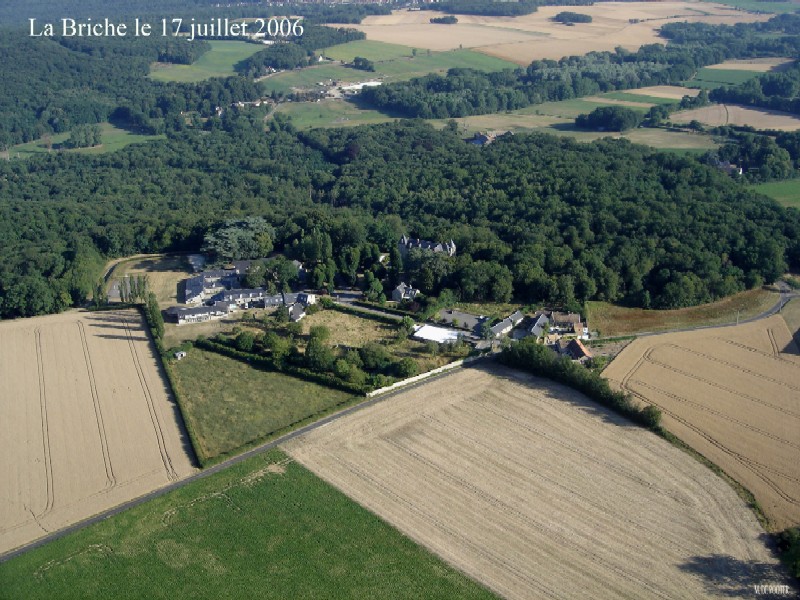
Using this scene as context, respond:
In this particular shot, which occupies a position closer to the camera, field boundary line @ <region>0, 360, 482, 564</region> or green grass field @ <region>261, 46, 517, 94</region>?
field boundary line @ <region>0, 360, 482, 564</region>

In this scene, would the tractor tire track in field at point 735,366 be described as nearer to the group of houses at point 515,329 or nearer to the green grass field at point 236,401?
the group of houses at point 515,329

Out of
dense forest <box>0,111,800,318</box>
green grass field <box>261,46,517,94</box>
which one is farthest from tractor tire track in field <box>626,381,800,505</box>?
green grass field <box>261,46,517,94</box>

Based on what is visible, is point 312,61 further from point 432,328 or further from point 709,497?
point 709,497

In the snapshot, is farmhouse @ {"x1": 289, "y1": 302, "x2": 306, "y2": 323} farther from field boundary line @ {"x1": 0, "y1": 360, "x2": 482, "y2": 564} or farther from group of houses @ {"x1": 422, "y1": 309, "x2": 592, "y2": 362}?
field boundary line @ {"x1": 0, "y1": 360, "x2": 482, "y2": 564}

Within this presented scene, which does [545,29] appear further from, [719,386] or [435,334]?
[719,386]

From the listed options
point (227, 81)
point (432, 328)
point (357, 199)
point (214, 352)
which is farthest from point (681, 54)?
point (214, 352)

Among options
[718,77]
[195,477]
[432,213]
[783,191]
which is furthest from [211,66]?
[195,477]
